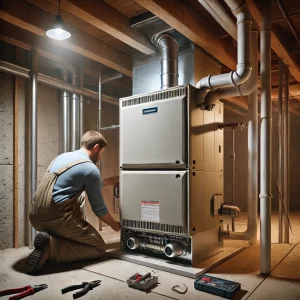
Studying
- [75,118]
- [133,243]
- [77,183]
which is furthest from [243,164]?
[77,183]

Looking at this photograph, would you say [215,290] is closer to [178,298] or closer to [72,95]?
[178,298]

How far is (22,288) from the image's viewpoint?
175cm

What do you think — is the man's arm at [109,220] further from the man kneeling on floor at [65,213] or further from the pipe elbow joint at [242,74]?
the pipe elbow joint at [242,74]

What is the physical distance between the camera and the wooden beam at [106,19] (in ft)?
7.40

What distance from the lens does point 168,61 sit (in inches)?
→ 104

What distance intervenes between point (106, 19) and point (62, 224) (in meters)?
1.70

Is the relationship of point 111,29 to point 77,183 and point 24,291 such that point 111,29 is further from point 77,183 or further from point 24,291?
point 24,291

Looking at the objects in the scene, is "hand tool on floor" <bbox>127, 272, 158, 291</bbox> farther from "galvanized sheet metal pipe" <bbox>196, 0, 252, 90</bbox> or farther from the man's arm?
"galvanized sheet metal pipe" <bbox>196, 0, 252, 90</bbox>

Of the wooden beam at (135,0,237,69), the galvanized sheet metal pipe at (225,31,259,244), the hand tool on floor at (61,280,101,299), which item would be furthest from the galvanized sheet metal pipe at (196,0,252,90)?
the hand tool on floor at (61,280,101,299)

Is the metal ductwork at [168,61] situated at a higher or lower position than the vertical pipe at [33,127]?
higher

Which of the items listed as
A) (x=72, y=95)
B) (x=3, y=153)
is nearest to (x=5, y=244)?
(x=3, y=153)

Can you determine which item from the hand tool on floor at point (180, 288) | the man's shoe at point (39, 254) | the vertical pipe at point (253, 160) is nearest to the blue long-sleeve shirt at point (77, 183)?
the man's shoe at point (39, 254)

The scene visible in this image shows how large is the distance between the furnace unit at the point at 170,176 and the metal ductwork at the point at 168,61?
0.34m

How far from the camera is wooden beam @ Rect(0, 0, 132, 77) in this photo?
2354 mm
